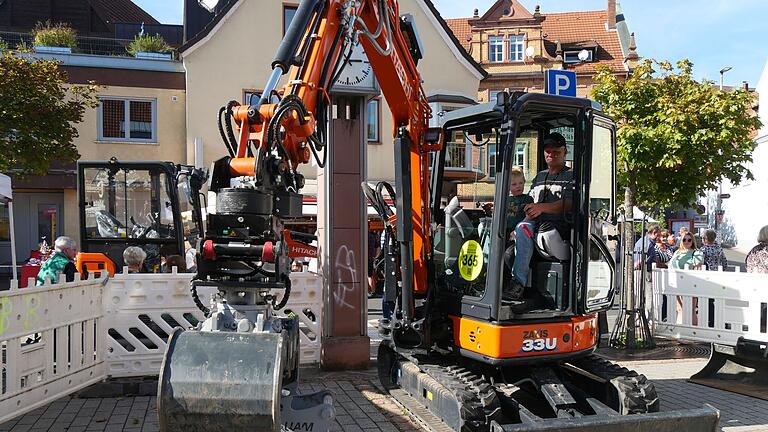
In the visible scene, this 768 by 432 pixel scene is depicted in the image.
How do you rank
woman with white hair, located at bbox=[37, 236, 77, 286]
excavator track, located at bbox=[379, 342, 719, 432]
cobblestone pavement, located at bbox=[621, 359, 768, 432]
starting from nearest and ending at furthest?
Result: excavator track, located at bbox=[379, 342, 719, 432] < cobblestone pavement, located at bbox=[621, 359, 768, 432] < woman with white hair, located at bbox=[37, 236, 77, 286]

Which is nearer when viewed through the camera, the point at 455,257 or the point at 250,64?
the point at 455,257

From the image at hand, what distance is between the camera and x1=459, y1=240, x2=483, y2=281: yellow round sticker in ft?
19.2

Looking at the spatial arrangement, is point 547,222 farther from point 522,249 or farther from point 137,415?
point 137,415

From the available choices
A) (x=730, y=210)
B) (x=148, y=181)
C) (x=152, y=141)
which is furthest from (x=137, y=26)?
(x=730, y=210)

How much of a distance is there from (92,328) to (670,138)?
770cm

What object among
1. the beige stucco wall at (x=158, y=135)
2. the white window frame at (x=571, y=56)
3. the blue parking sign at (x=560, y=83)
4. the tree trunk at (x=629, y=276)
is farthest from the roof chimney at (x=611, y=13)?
the blue parking sign at (x=560, y=83)

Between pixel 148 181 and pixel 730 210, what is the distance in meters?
37.6

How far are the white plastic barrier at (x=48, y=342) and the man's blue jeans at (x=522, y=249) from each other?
3.91m

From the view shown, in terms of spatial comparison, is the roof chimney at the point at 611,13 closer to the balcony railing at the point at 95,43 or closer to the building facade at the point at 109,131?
the balcony railing at the point at 95,43

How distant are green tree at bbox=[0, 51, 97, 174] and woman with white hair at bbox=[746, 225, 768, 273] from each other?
35.1 ft

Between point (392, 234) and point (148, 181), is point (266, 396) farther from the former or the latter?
point (148, 181)

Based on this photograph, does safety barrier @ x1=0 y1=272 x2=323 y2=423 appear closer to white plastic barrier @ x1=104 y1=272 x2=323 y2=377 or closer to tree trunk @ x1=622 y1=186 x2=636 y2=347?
white plastic barrier @ x1=104 y1=272 x2=323 y2=377

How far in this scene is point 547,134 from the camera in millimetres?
6090

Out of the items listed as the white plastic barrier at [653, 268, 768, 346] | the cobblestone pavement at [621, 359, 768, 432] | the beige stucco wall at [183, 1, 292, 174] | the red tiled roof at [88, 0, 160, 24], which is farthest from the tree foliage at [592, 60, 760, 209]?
the red tiled roof at [88, 0, 160, 24]
